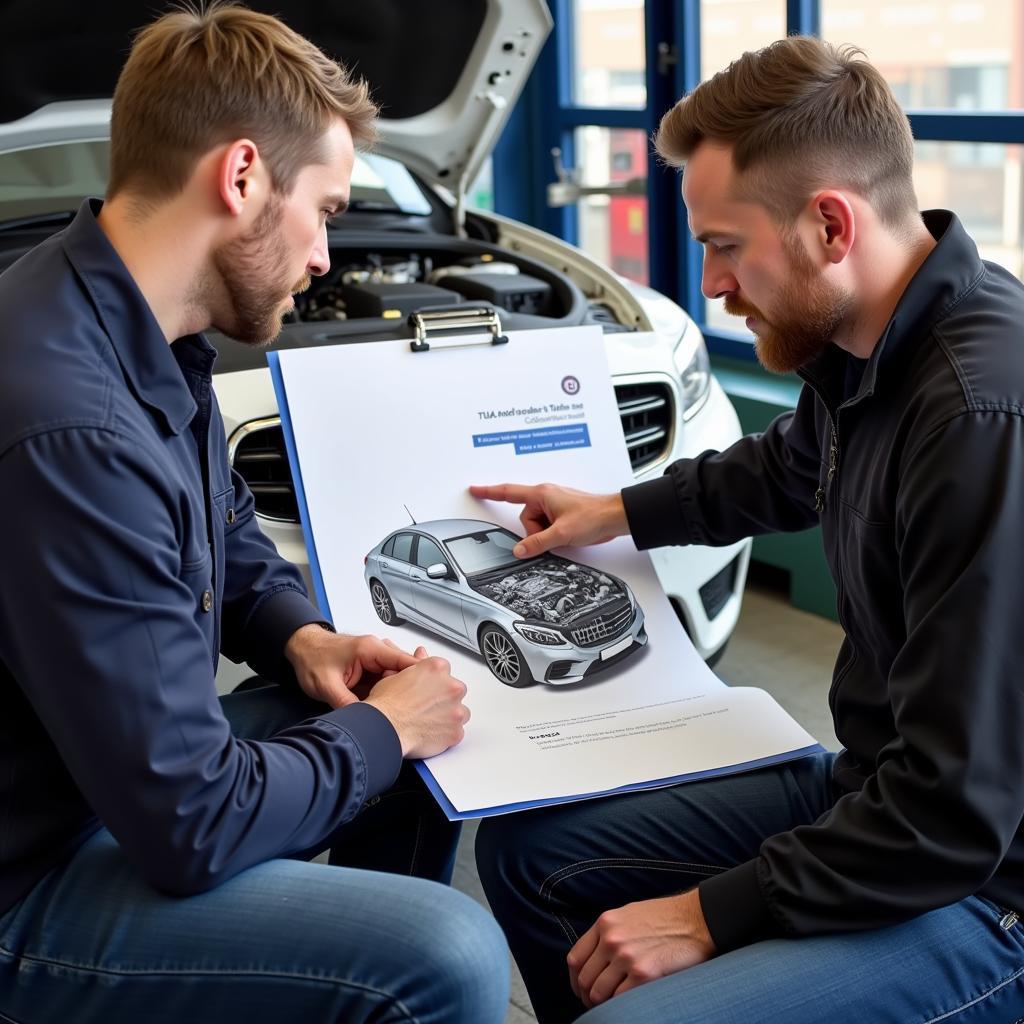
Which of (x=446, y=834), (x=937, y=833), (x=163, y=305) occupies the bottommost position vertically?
(x=446, y=834)

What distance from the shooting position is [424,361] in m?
1.76

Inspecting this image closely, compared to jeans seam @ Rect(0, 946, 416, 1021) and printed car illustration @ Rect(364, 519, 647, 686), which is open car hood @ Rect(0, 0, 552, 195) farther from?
jeans seam @ Rect(0, 946, 416, 1021)

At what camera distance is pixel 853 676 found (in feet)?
4.40

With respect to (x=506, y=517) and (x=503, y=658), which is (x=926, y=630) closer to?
(x=503, y=658)

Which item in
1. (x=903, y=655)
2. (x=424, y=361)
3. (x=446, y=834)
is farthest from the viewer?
(x=424, y=361)

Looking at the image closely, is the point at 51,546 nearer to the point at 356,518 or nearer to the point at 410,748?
the point at 410,748

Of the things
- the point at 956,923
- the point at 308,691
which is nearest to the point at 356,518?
the point at 308,691

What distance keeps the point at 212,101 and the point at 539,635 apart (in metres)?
0.73

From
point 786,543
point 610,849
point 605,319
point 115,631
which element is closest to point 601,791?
point 610,849

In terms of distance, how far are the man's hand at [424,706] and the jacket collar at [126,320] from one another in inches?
14.6

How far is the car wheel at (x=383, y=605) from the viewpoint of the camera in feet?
5.21

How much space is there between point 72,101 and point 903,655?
6.19 feet

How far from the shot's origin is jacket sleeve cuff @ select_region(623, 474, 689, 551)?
5.57 feet

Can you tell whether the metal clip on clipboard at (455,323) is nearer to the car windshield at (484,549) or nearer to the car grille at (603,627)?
the car windshield at (484,549)
